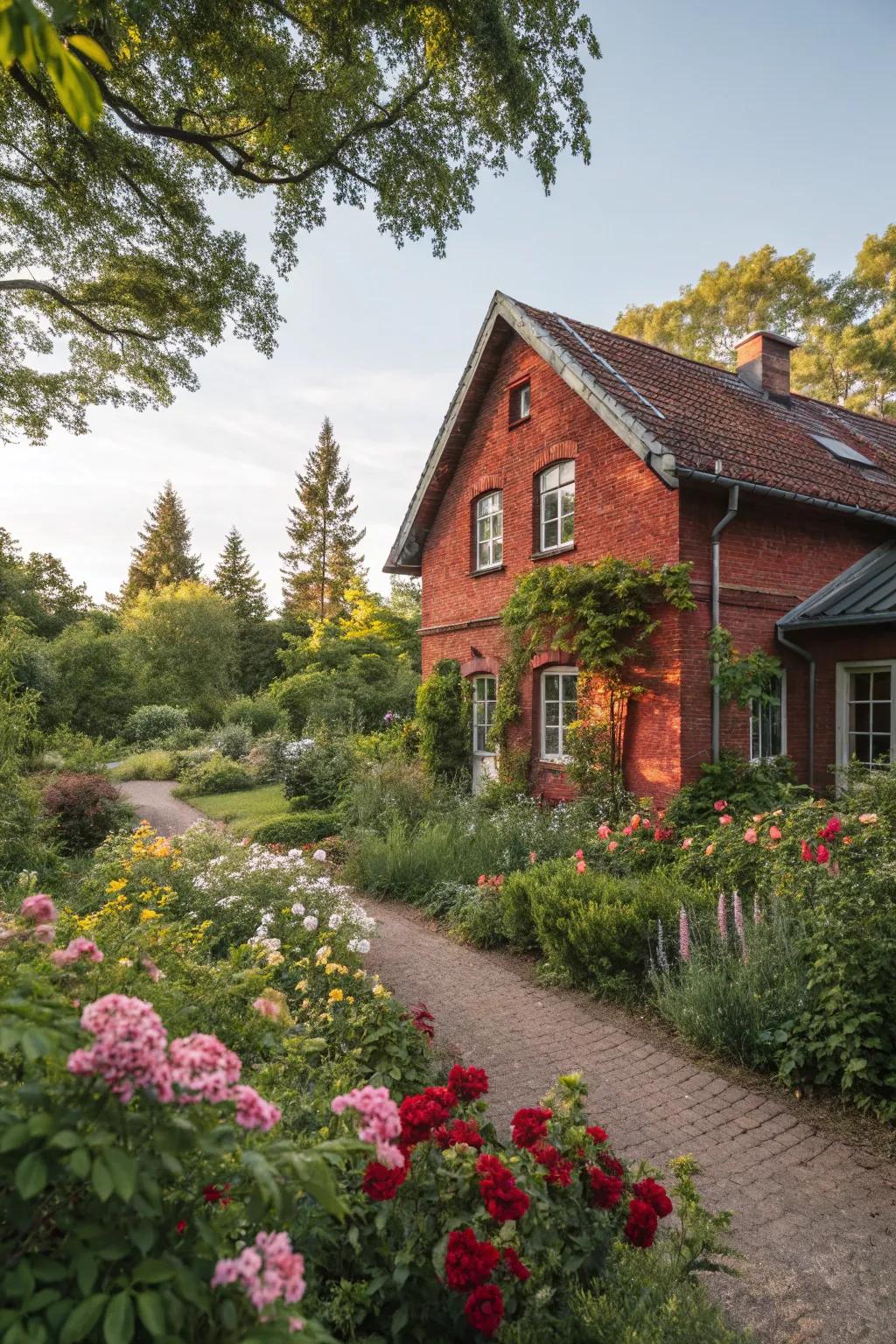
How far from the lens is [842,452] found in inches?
478

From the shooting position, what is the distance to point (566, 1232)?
2146mm

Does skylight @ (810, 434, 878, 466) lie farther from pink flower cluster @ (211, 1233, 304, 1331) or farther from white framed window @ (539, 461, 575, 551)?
pink flower cluster @ (211, 1233, 304, 1331)

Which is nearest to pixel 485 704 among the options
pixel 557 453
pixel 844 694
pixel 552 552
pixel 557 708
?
pixel 557 708

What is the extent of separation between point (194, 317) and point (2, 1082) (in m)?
11.5

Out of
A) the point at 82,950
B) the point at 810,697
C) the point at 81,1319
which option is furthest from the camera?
the point at 810,697

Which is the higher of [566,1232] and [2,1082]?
[2,1082]

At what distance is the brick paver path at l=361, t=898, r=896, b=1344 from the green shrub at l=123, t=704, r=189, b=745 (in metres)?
20.7

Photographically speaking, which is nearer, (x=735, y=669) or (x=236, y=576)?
(x=735, y=669)

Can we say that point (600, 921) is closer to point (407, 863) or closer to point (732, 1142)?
point (732, 1142)

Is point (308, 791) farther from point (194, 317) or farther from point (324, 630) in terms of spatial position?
point (324, 630)

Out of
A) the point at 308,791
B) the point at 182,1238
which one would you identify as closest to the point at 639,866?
the point at 182,1238

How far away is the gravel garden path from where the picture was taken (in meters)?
2.64

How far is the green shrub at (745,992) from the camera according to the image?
436 centimetres

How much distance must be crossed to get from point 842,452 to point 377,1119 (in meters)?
13.7
